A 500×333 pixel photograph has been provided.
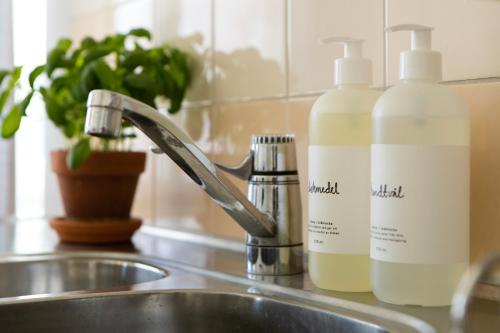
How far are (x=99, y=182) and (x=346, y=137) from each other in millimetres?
529

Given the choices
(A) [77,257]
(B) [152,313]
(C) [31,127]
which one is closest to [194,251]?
(A) [77,257]

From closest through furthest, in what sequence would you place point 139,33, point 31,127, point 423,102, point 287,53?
1. point 423,102
2. point 287,53
3. point 139,33
4. point 31,127

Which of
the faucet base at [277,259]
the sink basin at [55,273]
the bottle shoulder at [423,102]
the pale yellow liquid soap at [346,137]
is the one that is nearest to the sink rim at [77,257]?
the sink basin at [55,273]

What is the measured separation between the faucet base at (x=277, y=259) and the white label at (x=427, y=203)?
7.7 inches

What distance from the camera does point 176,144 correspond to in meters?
0.74

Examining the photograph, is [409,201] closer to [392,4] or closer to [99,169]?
[392,4]

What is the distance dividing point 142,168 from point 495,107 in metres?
0.60

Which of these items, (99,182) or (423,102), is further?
(99,182)

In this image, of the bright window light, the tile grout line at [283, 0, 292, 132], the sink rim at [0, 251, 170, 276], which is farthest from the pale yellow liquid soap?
the bright window light

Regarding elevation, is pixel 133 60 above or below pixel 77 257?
above

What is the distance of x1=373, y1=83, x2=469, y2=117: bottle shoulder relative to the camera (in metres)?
0.58

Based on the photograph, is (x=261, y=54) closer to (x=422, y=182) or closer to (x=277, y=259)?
(x=277, y=259)

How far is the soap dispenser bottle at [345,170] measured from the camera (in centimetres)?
66

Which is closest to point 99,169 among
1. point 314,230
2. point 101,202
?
point 101,202
